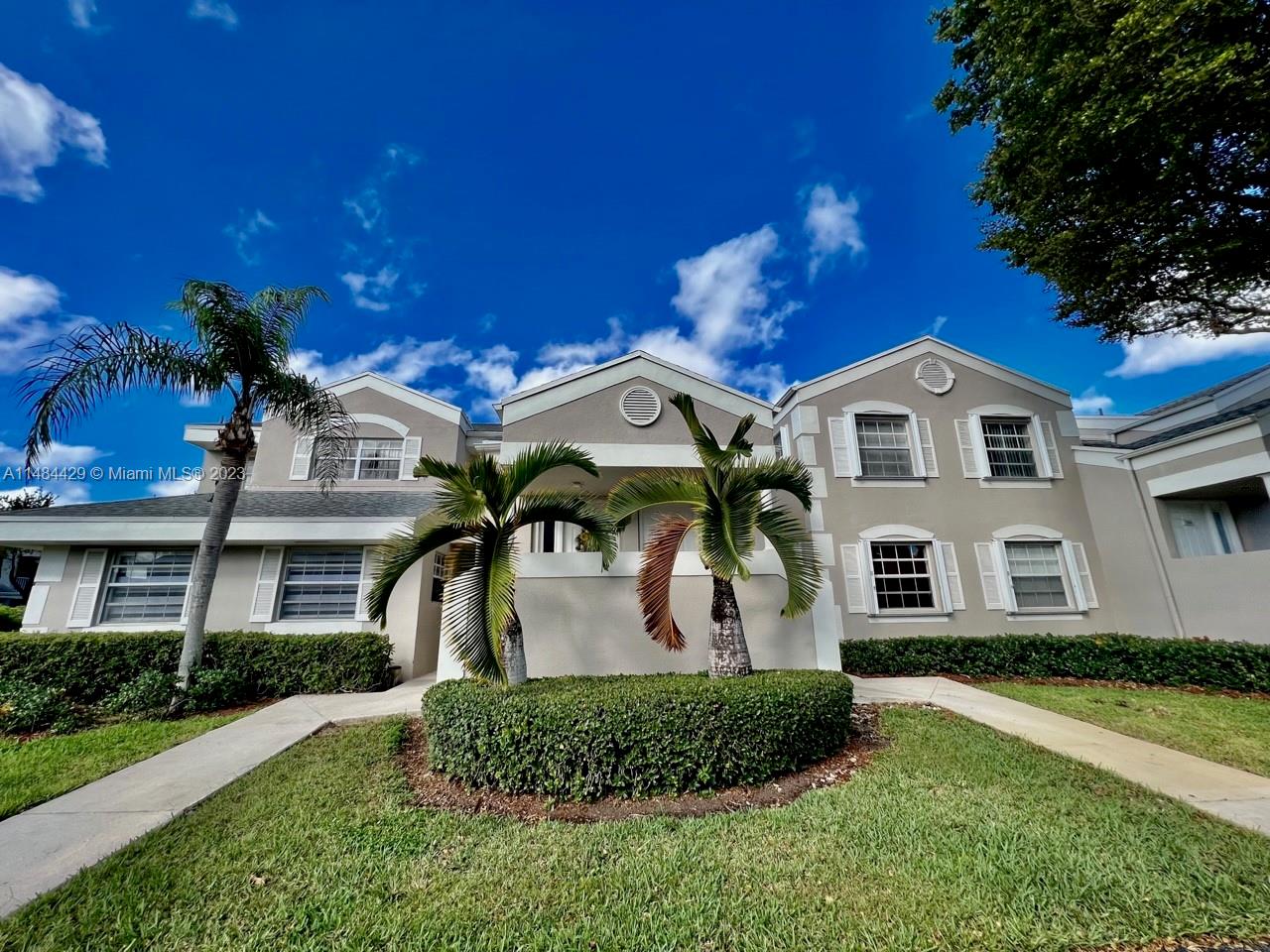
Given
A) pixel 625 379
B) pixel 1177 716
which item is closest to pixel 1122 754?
pixel 1177 716

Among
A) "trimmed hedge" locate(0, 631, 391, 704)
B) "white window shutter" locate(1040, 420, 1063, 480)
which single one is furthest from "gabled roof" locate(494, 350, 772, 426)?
"white window shutter" locate(1040, 420, 1063, 480)

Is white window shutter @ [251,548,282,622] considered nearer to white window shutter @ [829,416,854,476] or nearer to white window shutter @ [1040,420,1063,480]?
white window shutter @ [829,416,854,476]

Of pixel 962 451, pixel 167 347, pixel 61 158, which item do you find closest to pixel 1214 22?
pixel 962 451

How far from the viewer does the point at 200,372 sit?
820 centimetres

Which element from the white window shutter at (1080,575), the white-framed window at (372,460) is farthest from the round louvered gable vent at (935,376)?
the white-framed window at (372,460)

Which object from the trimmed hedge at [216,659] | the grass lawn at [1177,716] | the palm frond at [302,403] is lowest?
the grass lawn at [1177,716]

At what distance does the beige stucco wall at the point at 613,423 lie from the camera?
8.94 m

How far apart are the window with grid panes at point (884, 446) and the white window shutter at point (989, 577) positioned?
2.40 m

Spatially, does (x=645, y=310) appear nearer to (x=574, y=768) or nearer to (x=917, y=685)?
(x=917, y=685)

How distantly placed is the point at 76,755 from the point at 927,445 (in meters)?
16.0

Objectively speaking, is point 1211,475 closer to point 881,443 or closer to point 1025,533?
point 1025,533

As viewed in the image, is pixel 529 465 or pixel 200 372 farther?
pixel 200 372

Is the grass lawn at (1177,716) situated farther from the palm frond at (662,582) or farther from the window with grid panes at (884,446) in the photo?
the palm frond at (662,582)

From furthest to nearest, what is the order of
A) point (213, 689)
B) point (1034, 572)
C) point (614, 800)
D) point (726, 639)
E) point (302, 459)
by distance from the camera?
point (302, 459)
point (1034, 572)
point (213, 689)
point (726, 639)
point (614, 800)
